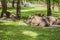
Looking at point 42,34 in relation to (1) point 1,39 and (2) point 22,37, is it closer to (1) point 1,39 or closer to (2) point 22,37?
(2) point 22,37

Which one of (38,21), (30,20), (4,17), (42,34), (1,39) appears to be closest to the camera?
(1,39)

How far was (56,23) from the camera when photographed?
87.7 feet

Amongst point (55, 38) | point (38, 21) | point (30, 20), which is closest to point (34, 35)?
point (55, 38)

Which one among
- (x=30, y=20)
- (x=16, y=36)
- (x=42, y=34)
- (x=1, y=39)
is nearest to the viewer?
(x=1, y=39)

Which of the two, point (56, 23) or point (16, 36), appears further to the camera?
point (56, 23)

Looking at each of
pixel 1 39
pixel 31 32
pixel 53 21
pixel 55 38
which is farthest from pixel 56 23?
pixel 1 39

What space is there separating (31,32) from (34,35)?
1347mm

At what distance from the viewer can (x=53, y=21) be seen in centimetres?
2673

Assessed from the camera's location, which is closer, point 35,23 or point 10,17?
point 35,23

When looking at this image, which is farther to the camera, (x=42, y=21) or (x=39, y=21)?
(x=42, y=21)

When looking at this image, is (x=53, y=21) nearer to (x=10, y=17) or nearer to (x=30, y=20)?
(x=30, y=20)

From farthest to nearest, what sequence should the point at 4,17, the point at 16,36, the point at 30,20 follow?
the point at 4,17
the point at 30,20
the point at 16,36

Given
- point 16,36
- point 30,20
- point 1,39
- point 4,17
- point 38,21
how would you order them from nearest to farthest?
point 1,39, point 16,36, point 38,21, point 30,20, point 4,17

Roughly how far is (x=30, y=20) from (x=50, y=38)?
986cm
